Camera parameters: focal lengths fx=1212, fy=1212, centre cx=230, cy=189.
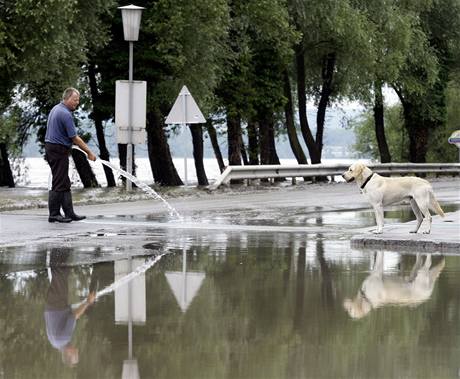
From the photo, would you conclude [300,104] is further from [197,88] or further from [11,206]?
[11,206]

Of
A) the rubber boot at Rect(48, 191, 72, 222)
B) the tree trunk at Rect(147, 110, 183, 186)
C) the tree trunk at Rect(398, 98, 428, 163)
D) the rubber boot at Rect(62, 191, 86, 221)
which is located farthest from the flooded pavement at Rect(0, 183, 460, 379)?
the tree trunk at Rect(398, 98, 428, 163)

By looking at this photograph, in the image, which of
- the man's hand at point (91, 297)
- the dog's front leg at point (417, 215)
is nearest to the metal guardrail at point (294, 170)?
the dog's front leg at point (417, 215)

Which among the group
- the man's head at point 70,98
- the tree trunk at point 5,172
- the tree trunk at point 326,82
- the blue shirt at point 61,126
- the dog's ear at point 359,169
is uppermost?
the tree trunk at point 326,82

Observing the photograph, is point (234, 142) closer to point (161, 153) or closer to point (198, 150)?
point (198, 150)

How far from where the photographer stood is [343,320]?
9.43m

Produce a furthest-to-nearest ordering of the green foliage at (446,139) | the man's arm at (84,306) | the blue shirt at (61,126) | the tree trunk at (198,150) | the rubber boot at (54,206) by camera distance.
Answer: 1. the green foliage at (446,139)
2. the tree trunk at (198,150)
3. the rubber boot at (54,206)
4. the blue shirt at (61,126)
5. the man's arm at (84,306)

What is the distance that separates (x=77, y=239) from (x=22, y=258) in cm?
241

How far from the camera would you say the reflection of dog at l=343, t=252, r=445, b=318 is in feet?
33.7

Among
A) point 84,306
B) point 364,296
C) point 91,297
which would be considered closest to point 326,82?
point 364,296

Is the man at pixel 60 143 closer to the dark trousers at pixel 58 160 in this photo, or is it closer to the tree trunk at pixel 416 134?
the dark trousers at pixel 58 160

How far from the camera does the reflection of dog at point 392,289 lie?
10.3m

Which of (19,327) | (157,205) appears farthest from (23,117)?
(19,327)

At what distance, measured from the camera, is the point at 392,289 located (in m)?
11.3

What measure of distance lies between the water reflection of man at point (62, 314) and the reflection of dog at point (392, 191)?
17.5 feet
